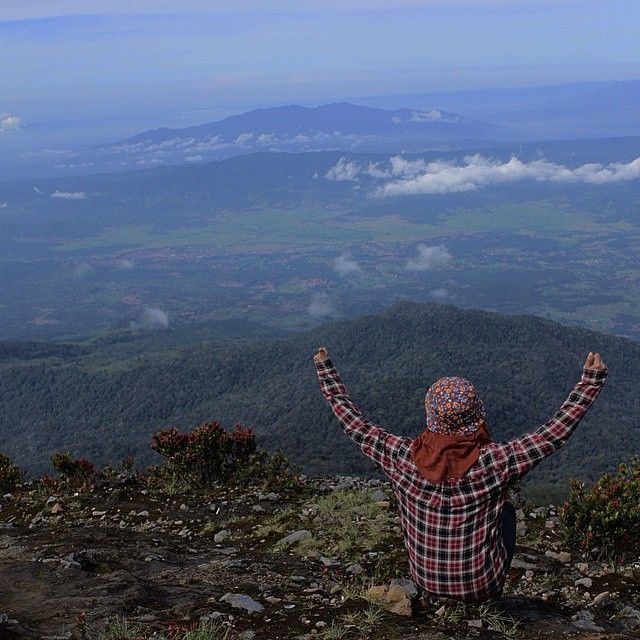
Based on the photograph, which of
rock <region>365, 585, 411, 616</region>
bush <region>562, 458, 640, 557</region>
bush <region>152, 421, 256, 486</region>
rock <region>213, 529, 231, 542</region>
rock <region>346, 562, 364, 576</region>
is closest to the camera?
rock <region>365, 585, 411, 616</region>

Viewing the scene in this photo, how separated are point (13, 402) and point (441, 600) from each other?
15274cm

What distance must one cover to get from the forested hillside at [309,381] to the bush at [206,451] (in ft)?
220

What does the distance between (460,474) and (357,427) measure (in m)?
1.09

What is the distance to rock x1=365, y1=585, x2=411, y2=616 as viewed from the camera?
6.95m

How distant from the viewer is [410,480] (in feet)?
21.5

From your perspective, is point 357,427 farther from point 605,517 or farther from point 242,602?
point 605,517

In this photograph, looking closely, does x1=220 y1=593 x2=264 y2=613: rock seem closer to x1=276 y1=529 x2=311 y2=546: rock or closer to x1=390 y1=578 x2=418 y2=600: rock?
x1=390 y1=578 x2=418 y2=600: rock

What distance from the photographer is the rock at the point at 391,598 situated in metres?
6.95

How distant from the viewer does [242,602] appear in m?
Result: 7.31

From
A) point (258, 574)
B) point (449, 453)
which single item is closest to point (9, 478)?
point (258, 574)

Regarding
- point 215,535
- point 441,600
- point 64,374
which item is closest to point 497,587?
point 441,600

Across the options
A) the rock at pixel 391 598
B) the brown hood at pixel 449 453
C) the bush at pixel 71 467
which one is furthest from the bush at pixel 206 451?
the brown hood at pixel 449 453

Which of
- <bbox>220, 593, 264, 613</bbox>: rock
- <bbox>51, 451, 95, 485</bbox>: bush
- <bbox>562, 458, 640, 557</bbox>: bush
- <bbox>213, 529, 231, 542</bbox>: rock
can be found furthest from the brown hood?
<bbox>51, 451, 95, 485</bbox>: bush

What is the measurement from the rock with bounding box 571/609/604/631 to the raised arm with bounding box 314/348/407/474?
7.86 feet
